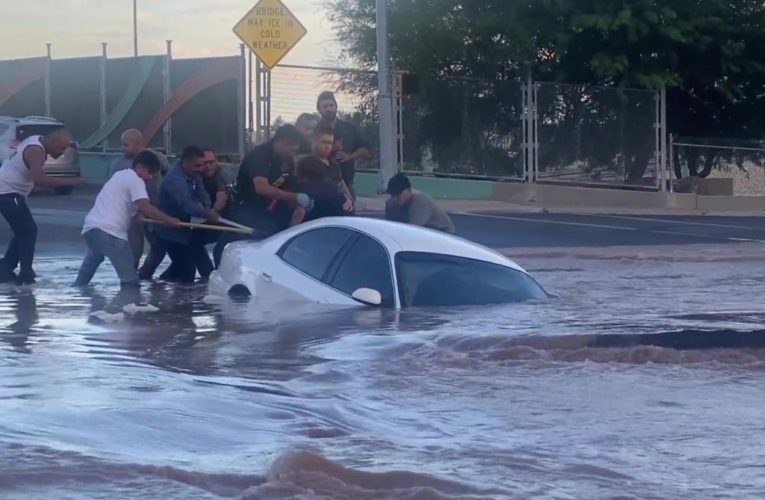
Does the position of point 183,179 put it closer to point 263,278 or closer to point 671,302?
point 263,278

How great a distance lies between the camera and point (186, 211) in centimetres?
1265

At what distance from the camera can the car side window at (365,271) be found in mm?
9891

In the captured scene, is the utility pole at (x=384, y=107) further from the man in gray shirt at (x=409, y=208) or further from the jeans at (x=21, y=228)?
the jeans at (x=21, y=228)

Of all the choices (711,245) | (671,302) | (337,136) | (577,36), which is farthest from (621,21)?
(671,302)

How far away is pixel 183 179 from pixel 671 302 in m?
4.60

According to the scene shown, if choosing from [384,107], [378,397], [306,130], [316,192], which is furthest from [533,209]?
[378,397]

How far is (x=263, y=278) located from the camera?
10.3 meters

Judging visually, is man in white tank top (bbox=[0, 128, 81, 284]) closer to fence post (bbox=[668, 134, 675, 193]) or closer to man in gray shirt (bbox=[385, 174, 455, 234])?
man in gray shirt (bbox=[385, 174, 455, 234])

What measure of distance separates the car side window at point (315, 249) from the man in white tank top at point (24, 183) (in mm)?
3281

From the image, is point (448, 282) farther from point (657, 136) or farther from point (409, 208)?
point (657, 136)

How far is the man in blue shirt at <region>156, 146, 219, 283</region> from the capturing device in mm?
12711

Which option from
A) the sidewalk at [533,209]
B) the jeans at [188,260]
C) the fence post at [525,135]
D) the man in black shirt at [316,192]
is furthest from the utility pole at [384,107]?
the man in black shirt at [316,192]

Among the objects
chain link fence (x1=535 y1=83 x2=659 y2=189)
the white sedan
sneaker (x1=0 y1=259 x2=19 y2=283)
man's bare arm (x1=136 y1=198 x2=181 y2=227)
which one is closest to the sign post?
sneaker (x1=0 y1=259 x2=19 y2=283)

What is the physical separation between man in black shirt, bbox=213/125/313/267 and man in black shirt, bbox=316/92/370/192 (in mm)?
1522
